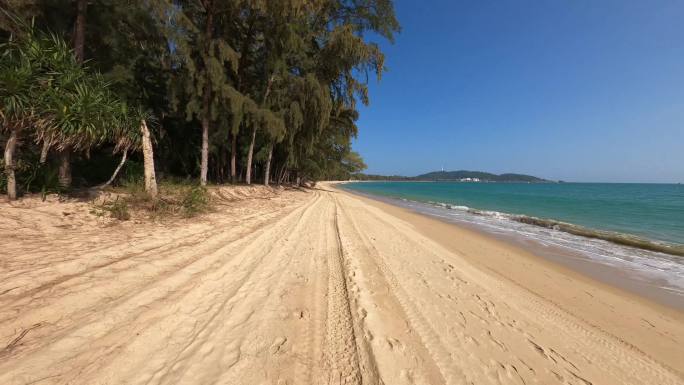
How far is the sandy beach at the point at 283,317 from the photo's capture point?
2.11 meters

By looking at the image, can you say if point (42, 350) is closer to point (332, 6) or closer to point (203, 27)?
point (203, 27)

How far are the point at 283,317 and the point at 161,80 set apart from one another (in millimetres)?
14781

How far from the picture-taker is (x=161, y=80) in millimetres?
13078

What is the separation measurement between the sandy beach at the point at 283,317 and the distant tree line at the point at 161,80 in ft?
6.54

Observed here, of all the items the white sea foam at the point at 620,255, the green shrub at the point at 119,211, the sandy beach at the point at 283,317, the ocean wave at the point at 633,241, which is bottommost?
the white sea foam at the point at 620,255

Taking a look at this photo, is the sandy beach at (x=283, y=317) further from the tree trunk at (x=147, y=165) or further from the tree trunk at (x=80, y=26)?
the tree trunk at (x=80, y=26)

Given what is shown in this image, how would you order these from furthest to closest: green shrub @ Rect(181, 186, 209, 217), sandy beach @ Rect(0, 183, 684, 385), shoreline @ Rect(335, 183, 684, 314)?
green shrub @ Rect(181, 186, 209, 217)
shoreline @ Rect(335, 183, 684, 314)
sandy beach @ Rect(0, 183, 684, 385)

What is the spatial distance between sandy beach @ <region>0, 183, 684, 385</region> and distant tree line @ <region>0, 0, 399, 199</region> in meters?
1.99

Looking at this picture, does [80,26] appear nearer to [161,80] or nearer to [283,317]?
[161,80]

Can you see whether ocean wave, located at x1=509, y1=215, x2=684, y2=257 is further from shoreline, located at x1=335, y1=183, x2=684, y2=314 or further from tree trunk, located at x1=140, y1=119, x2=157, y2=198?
tree trunk, located at x1=140, y1=119, x2=157, y2=198

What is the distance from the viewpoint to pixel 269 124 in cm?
1332

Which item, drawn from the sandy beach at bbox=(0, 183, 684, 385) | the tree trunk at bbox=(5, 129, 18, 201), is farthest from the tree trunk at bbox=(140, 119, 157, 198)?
the tree trunk at bbox=(5, 129, 18, 201)

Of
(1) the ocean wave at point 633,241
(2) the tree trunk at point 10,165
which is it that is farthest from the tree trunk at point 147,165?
(1) the ocean wave at point 633,241

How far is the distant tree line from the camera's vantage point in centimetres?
541
